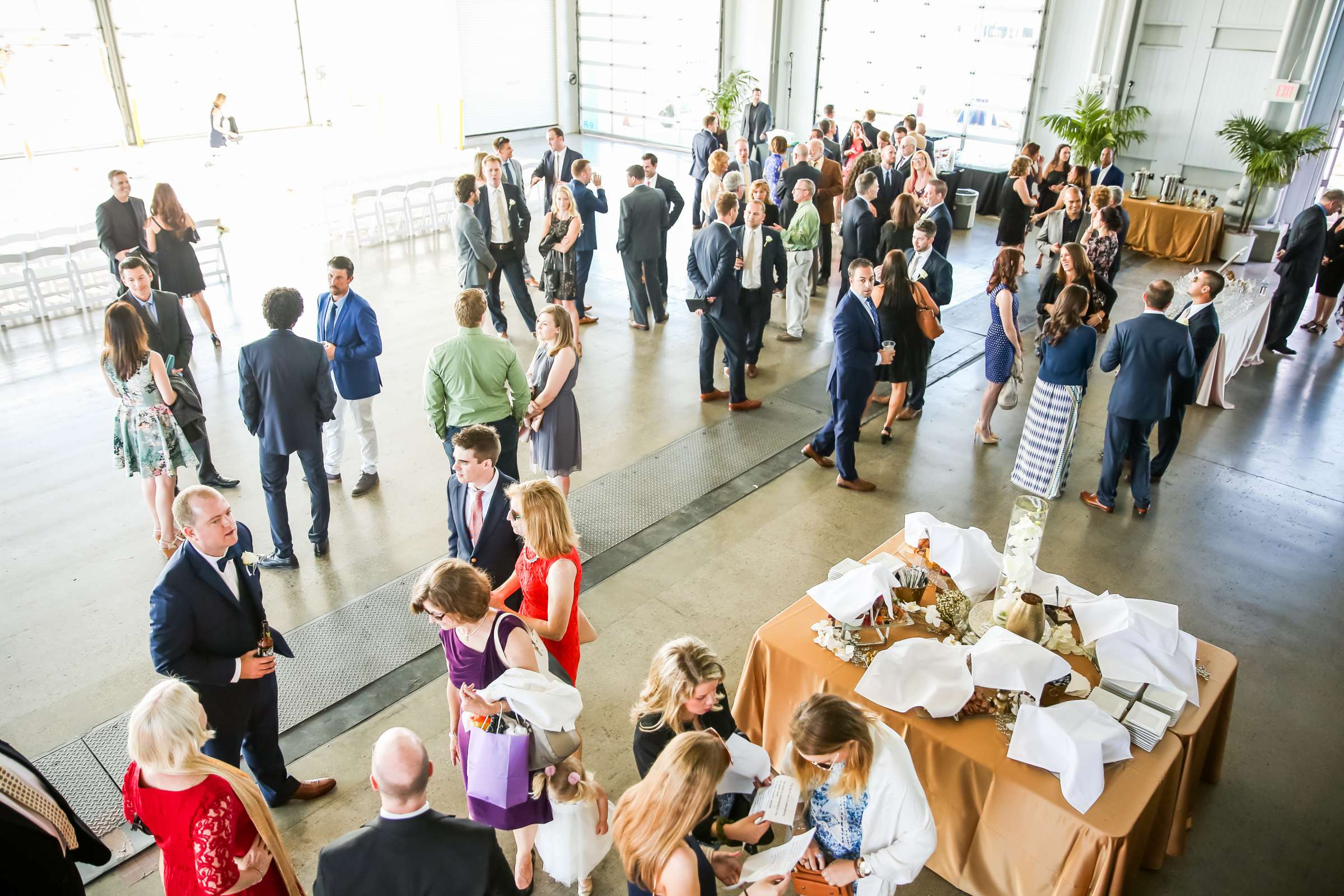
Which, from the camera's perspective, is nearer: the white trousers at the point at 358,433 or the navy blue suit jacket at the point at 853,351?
the navy blue suit jacket at the point at 853,351

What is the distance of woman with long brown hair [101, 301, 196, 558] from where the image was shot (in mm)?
4590

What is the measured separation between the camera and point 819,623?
11.7 ft

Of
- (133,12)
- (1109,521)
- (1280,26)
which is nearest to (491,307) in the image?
(1109,521)

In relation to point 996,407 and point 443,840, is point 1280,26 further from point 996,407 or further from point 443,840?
point 443,840

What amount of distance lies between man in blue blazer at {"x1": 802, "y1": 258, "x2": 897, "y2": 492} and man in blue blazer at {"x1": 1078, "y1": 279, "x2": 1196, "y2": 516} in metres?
1.38

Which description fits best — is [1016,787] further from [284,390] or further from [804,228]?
[804,228]

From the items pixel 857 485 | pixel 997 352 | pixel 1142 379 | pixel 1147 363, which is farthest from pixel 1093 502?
pixel 857 485

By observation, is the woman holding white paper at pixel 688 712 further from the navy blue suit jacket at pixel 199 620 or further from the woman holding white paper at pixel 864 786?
the navy blue suit jacket at pixel 199 620

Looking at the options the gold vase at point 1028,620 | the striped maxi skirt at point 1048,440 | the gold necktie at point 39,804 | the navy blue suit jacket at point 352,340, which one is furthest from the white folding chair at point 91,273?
the gold vase at point 1028,620

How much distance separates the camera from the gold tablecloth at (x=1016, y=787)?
9.23ft

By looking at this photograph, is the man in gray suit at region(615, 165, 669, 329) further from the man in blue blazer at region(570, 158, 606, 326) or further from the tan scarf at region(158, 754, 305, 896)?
the tan scarf at region(158, 754, 305, 896)

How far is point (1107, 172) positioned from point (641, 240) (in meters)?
6.44

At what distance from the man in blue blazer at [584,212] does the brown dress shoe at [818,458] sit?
9.47 feet

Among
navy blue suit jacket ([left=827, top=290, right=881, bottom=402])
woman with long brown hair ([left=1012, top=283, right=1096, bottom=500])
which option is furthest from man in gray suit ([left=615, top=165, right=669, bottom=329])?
woman with long brown hair ([left=1012, top=283, right=1096, bottom=500])
